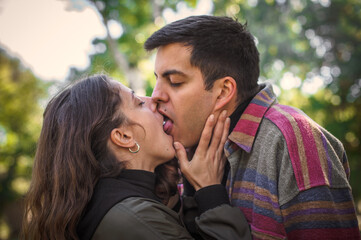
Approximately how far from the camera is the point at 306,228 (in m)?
1.83

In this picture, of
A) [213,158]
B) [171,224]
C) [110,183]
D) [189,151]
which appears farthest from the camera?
[189,151]

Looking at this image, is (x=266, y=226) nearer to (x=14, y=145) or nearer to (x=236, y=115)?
(x=236, y=115)

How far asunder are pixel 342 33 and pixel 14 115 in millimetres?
11350

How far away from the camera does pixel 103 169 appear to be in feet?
6.98

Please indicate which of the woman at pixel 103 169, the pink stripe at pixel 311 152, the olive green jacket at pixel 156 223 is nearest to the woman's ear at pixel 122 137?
the woman at pixel 103 169

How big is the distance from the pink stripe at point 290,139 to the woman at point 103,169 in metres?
0.43

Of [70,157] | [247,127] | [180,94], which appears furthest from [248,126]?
[70,157]

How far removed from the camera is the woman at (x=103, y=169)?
1.83 m

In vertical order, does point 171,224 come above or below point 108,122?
below

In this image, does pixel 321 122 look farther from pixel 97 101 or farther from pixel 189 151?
pixel 97 101

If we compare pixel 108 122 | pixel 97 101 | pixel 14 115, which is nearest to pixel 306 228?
pixel 108 122

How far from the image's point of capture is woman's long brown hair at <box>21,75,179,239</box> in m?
1.93

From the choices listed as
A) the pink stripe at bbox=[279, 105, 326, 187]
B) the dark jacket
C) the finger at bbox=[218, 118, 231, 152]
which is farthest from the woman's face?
the pink stripe at bbox=[279, 105, 326, 187]

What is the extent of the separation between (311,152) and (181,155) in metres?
0.93
